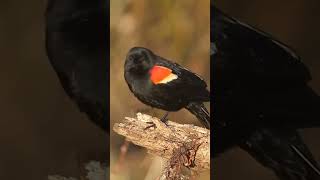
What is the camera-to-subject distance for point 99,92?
1.37 m

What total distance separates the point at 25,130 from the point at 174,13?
0.59m

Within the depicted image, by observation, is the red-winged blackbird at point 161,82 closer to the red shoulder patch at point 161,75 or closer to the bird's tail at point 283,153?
the red shoulder patch at point 161,75

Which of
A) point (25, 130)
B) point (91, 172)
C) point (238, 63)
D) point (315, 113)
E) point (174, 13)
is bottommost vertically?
point (91, 172)

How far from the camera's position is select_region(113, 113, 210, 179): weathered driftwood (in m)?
1.34

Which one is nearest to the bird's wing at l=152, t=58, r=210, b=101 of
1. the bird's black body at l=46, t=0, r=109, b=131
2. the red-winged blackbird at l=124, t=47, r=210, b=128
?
the red-winged blackbird at l=124, t=47, r=210, b=128

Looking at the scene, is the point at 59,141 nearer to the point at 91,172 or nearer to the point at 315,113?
the point at 91,172

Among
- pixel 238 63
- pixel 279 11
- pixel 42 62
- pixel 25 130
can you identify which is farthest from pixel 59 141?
pixel 279 11

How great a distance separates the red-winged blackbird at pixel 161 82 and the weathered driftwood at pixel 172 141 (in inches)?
2.0

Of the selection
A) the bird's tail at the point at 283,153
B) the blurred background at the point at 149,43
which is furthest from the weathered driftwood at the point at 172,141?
the bird's tail at the point at 283,153

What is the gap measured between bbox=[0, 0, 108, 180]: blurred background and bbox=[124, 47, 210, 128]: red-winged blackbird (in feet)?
0.62

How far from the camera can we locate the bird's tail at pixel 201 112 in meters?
1.33

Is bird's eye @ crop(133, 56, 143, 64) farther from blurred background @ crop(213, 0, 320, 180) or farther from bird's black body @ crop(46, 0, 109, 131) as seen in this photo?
blurred background @ crop(213, 0, 320, 180)

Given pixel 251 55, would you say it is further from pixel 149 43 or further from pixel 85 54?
pixel 85 54

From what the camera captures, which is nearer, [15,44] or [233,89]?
[233,89]
